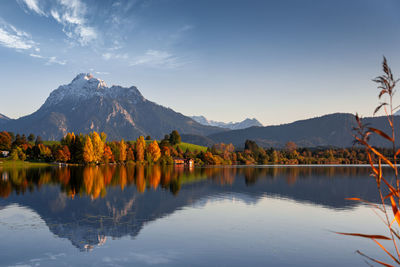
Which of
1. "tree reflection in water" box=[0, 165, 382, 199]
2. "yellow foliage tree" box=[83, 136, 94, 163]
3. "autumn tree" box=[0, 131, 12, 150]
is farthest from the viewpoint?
"autumn tree" box=[0, 131, 12, 150]

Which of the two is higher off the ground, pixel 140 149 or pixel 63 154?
pixel 140 149

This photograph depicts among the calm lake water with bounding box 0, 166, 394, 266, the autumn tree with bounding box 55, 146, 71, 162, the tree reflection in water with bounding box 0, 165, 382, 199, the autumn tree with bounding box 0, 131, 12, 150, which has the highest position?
the autumn tree with bounding box 0, 131, 12, 150

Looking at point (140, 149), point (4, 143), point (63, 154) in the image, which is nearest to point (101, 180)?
point (63, 154)

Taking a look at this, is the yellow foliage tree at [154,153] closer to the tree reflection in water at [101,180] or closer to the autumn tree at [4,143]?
the autumn tree at [4,143]

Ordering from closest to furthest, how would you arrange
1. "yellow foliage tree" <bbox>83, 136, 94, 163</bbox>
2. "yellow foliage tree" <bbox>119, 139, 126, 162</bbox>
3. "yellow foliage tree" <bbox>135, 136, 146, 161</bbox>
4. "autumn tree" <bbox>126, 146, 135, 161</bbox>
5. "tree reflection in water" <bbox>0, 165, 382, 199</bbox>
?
1. "tree reflection in water" <bbox>0, 165, 382, 199</bbox>
2. "yellow foliage tree" <bbox>83, 136, 94, 163</bbox>
3. "yellow foliage tree" <bbox>119, 139, 126, 162</bbox>
4. "autumn tree" <bbox>126, 146, 135, 161</bbox>
5. "yellow foliage tree" <bbox>135, 136, 146, 161</bbox>

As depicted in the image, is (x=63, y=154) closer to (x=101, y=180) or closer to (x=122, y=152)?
(x=122, y=152)

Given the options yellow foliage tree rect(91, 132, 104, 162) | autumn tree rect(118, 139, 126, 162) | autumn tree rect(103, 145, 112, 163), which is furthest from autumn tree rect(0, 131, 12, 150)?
autumn tree rect(118, 139, 126, 162)

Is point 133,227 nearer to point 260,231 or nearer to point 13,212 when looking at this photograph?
point 260,231

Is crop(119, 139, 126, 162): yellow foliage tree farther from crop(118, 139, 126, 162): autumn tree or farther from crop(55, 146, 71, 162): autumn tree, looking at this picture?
crop(55, 146, 71, 162): autumn tree

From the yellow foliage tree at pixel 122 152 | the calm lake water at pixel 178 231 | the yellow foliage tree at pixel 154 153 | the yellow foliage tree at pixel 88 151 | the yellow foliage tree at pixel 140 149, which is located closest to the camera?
the calm lake water at pixel 178 231

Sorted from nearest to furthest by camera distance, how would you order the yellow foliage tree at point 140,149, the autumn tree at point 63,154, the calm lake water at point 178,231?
the calm lake water at point 178,231 < the autumn tree at point 63,154 < the yellow foliage tree at point 140,149

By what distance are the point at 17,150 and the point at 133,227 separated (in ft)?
543

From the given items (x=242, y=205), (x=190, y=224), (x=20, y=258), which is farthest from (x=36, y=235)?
(x=242, y=205)

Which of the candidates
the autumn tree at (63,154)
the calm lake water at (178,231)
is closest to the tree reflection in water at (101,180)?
the calm lake water at (178,231)
